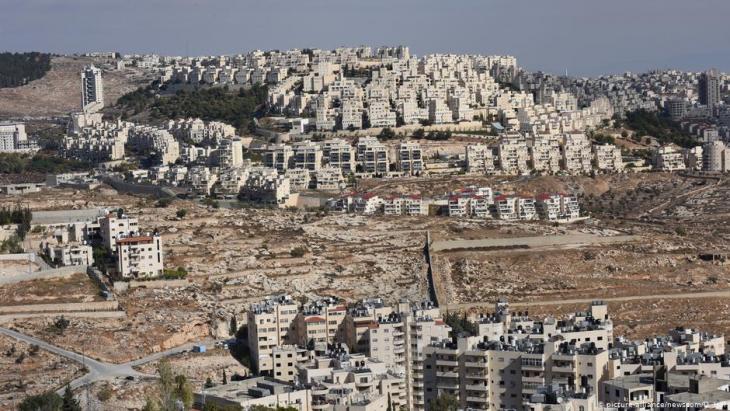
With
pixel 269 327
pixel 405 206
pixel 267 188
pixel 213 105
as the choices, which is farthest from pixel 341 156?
pixel 269 327

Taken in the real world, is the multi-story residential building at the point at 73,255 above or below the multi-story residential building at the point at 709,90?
below

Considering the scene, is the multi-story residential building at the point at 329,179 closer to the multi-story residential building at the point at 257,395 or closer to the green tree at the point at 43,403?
the multi-story residential building at the point at 257,395

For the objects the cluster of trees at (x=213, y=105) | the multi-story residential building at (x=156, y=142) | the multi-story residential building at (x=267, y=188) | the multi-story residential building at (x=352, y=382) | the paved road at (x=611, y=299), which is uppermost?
the cluster of trees at (x=213, y=105)

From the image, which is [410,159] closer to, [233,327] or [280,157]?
[280,157]

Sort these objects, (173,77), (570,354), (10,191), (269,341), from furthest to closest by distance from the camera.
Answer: (173,77) → (10,191) → (269,341) → (570,354)

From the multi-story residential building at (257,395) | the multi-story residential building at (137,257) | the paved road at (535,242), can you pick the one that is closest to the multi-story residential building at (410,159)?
the paved road at (535,242)

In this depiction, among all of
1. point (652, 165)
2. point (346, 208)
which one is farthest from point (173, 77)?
point (346, 208)

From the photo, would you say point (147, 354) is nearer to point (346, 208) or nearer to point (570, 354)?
point (570, 354)
